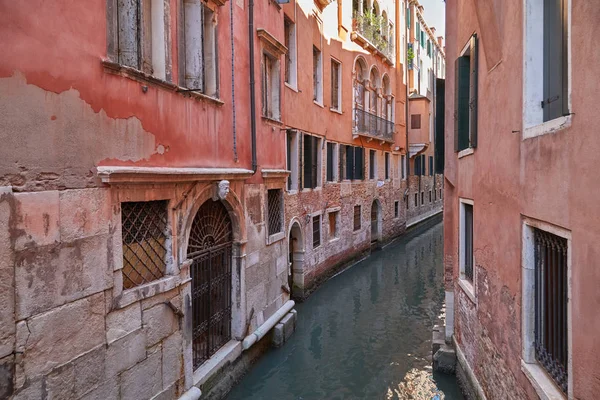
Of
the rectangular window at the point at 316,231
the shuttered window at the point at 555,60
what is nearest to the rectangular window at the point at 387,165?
the rectangular window at the point at 316,231

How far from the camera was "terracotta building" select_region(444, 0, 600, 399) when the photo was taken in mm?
3115

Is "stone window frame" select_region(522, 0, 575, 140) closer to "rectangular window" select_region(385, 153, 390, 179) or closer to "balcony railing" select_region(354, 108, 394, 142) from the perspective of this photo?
"balcony railing" select_region(354, 108, 394, 142)

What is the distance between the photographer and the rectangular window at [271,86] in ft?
30.1

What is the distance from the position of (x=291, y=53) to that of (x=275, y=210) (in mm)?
3996

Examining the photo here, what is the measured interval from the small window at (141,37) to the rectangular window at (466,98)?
3819mm

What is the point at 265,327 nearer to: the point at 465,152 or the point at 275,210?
the point at 275,210

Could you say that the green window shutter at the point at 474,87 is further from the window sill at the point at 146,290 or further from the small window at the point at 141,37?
the window sill at the point at 146,290

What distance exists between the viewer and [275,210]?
9.59 meters

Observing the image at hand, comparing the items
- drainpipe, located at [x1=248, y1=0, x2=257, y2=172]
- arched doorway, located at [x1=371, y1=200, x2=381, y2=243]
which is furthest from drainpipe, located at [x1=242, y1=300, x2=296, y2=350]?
arched doorway, located at [x1=371, y1=200, x2=381, y2=243]

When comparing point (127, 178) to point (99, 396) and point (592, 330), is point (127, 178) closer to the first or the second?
point (99, 396)

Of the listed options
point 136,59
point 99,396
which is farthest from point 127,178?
point 99,396

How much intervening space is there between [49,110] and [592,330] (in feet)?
13.7

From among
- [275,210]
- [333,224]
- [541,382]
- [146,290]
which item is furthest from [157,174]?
[333,224]

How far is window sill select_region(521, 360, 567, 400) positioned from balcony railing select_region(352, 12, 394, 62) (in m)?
14.5
